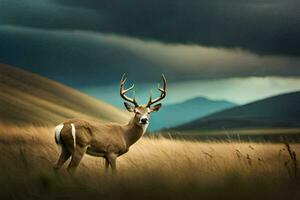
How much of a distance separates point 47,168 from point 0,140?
2066 mm

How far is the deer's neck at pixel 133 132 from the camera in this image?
44.9ft

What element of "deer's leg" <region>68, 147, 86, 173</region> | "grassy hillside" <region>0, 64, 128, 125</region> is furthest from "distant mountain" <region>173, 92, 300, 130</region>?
"deer's leg" <region>68, 147, 86, 173</region>

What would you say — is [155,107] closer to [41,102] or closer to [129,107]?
[129,107]

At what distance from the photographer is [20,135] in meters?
14.1

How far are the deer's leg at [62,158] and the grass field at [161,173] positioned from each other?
14 centimetres

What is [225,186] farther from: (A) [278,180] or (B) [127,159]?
(B) [127,159]

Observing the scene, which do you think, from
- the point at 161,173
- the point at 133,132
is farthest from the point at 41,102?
the point at 161,173

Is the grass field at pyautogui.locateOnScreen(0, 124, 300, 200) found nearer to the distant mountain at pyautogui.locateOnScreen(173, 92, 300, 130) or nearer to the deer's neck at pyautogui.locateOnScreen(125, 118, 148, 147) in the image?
the deer's neck at pyautogui.locateOnScreen(125, 118, 148, 147)

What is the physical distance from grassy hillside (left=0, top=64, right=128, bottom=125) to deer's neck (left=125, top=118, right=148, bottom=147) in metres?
8.66

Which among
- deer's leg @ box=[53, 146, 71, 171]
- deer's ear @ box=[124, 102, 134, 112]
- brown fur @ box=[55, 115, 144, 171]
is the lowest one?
deer's leg @ box=[53, 146, 71, 171]

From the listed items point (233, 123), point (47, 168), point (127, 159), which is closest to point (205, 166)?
point (127, 159)

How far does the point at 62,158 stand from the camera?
12.9 meters

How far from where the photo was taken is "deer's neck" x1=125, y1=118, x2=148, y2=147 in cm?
1370

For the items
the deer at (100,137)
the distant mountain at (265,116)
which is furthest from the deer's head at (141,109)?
the distant mountain at (265,116)
